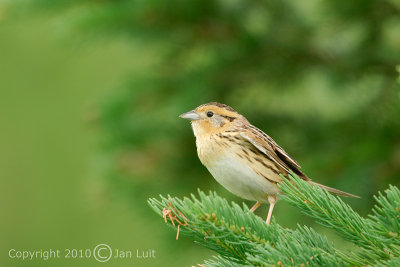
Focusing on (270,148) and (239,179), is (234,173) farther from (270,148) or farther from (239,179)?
(270,148)

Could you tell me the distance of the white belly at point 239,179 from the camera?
3.93 m

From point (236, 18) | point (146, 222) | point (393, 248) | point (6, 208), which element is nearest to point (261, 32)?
point (236, 18)

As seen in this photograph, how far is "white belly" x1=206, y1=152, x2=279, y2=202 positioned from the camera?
3.93 m

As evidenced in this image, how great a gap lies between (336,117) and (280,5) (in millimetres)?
1001

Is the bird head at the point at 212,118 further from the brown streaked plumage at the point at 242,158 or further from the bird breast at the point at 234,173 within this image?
the bird breast at the point at 234,173

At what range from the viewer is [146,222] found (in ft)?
19.2

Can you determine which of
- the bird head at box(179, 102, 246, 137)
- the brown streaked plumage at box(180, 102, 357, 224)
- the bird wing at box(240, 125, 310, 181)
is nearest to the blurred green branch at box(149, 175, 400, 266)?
the brown streaked plumage at box(180, 102, 357, 224)

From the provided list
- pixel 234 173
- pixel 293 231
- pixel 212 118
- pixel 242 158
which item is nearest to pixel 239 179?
pixel 234 173

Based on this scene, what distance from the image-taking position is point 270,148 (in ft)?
13.4

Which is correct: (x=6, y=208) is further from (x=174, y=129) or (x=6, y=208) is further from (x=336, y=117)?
(x=336, y=117)

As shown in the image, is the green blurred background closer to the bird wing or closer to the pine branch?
the bird wing

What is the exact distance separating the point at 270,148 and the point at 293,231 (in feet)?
5.02

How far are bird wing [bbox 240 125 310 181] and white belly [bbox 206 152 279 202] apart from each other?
0.43 ft

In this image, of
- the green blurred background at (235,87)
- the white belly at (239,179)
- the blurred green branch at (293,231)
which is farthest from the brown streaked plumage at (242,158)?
the blurred green branch at (293,231)
